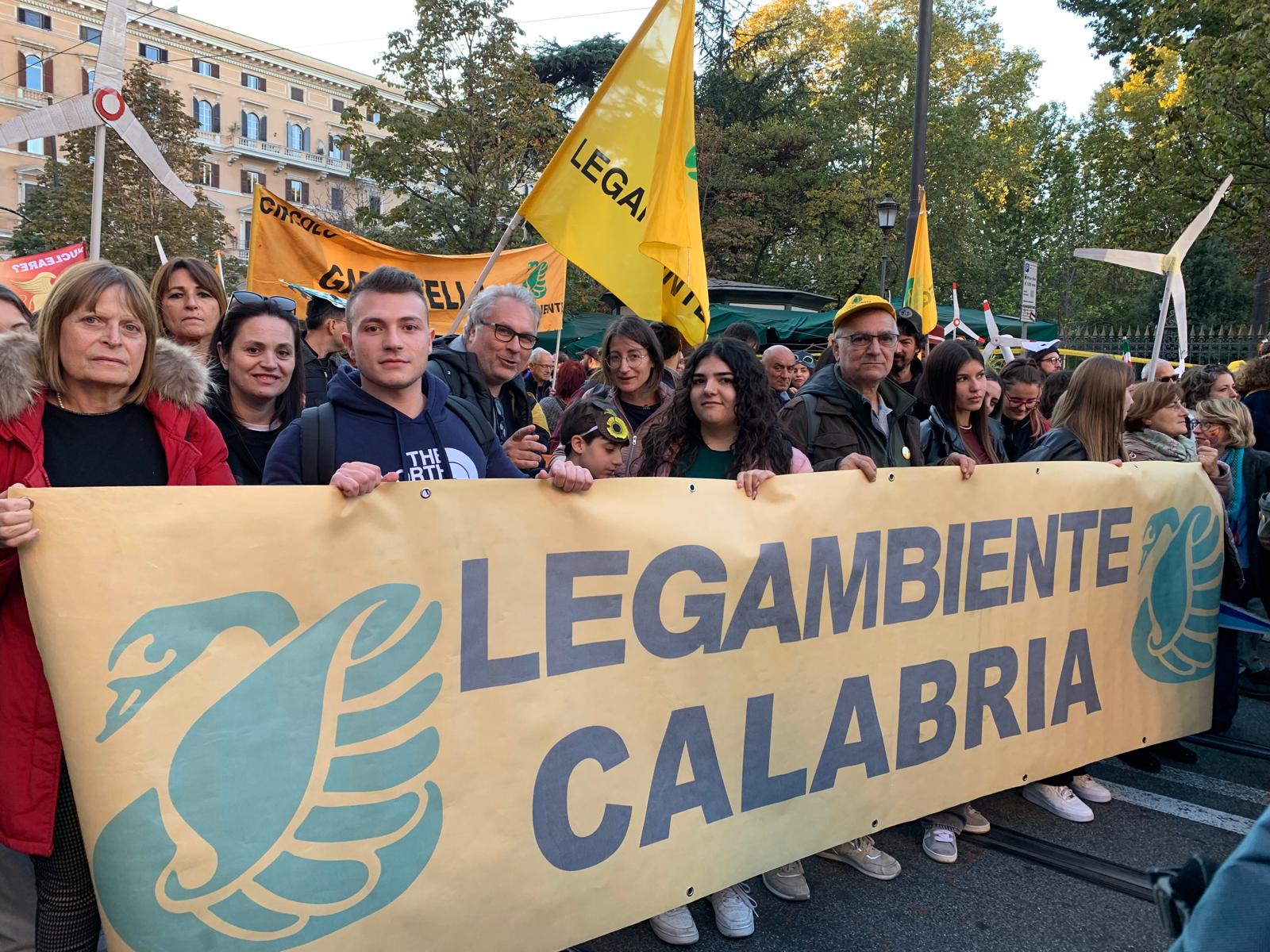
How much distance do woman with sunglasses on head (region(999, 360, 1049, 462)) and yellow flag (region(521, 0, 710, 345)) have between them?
87.5 inches

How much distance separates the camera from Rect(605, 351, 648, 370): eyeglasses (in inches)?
162

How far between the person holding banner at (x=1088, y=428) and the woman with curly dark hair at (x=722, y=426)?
1449 millimetres

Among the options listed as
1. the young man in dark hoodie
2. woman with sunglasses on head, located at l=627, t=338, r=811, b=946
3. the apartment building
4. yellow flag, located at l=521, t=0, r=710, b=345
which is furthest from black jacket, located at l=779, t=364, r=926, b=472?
the apartment building

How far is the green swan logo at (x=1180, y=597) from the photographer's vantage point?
3.89 m

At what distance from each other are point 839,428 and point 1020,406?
255 centimetres

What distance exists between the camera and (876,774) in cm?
309

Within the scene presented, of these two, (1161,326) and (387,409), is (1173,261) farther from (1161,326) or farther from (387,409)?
(387,409)

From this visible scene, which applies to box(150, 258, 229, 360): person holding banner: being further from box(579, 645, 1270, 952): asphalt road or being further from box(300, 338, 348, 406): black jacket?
box(579, 645, 1270, 952): asphalt road

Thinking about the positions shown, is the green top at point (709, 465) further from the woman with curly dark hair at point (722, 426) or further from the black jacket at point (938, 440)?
the black jacket at point (938, 440)

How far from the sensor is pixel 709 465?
3.21 metres

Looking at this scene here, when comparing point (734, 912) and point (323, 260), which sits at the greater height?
point (323, 260)

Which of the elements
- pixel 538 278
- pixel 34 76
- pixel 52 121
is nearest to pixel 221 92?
pixel 34 76

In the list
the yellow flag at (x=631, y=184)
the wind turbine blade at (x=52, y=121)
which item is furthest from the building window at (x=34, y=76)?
the yellow flag at (x=631, y=184)

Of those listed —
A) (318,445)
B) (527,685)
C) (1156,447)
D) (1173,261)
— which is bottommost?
(527,685)
